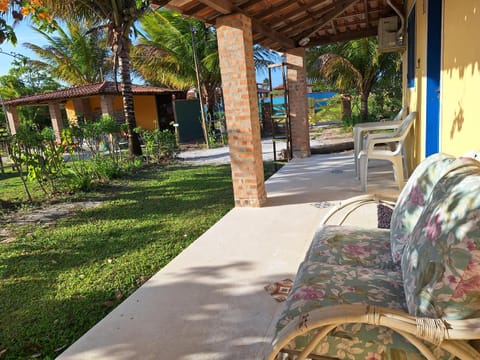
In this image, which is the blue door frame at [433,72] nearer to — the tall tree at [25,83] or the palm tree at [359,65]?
the palm tree at [359,65]

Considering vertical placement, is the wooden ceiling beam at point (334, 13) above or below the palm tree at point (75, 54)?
below

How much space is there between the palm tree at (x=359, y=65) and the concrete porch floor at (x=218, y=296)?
344 inches


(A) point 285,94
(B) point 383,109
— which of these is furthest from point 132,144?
(B) point 383,109

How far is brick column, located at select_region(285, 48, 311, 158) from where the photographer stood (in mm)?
8031

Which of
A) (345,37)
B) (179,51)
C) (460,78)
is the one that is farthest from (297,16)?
(179,51)

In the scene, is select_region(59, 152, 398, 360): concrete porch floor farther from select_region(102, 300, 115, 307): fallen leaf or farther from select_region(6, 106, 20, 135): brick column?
select_region(6, 106, 20, 135): brick column

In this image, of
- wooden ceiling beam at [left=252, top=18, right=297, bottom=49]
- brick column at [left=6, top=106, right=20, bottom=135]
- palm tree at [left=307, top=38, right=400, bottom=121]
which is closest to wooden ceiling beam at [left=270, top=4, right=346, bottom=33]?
wooden ceiling beam at [left=252, top=18, right=297, bottom=49]

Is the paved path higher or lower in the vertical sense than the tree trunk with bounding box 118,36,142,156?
lower

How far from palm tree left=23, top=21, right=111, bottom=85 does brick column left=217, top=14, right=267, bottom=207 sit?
16.6 m

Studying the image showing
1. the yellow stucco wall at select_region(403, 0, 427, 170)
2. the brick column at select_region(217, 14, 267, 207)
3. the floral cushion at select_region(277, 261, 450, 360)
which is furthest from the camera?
the brick column at select_region(217, 14, 267, 207)

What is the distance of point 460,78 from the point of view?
2863mm

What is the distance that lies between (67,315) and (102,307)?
27cm

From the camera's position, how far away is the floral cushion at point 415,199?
2010 mm

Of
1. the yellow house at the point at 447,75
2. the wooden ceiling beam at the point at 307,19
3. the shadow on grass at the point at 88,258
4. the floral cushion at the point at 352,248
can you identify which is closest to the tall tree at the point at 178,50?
the wooden ceiling beam at the point at 307,19
